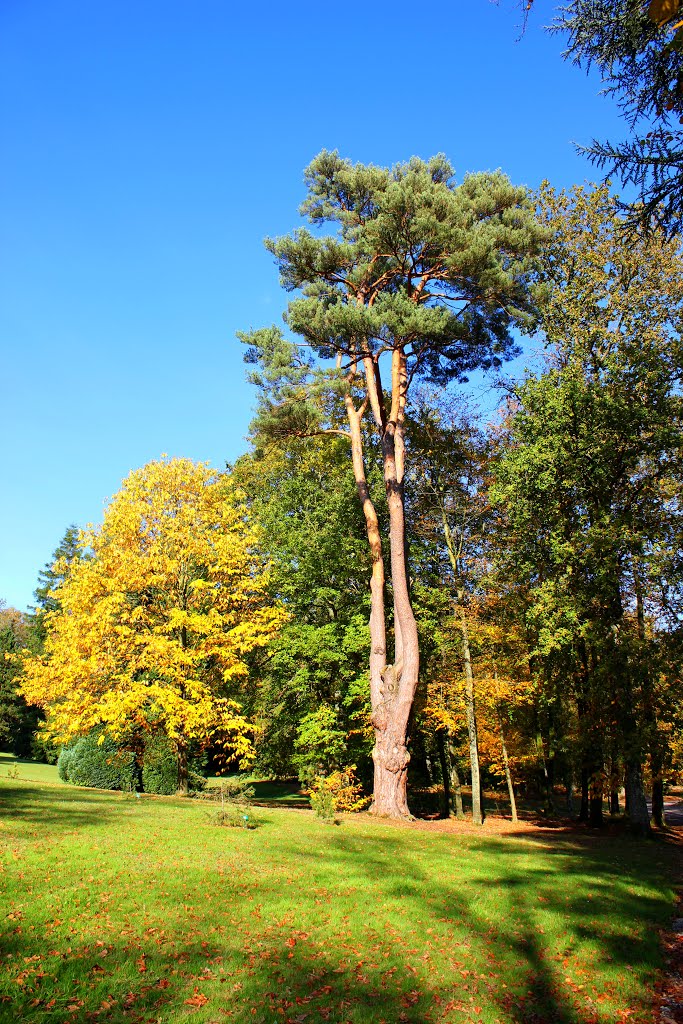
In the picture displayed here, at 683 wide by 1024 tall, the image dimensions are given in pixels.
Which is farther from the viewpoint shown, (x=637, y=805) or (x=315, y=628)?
(x=315, y=628)

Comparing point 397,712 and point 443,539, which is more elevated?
point 443,539

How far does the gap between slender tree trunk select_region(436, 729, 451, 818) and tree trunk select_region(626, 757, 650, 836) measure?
741 cm

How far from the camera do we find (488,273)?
57.2ft

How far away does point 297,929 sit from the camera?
7.66m

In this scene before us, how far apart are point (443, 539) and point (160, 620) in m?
10.6

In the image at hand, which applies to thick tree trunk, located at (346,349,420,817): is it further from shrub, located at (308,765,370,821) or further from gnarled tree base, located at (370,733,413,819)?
shrub, located at (308,765,370,821)

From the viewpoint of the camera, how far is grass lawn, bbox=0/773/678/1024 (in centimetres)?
584

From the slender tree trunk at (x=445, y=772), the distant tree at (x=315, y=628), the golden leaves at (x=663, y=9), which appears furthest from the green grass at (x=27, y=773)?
the golden leaves at (x=663, y=9)

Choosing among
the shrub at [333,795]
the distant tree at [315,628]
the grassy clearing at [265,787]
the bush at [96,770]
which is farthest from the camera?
the grassy clearing at [265,787]

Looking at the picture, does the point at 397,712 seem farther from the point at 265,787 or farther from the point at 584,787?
the point at 265,787

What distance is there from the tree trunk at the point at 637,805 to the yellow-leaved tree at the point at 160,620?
1087cm

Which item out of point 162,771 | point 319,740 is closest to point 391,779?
point 319,740

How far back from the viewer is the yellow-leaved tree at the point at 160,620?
54.1 ft

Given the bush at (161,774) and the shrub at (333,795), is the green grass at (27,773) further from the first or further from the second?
the shrub at (333,795)
